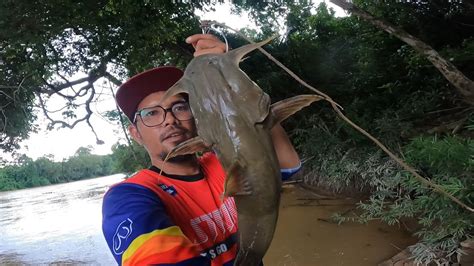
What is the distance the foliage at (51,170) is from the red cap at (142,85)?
142 feet

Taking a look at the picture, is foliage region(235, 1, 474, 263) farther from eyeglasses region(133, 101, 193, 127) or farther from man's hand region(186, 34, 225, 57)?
man's hand region(186, 34, 225, 57)

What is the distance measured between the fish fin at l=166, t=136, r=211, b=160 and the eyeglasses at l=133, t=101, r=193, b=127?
41 centimetres

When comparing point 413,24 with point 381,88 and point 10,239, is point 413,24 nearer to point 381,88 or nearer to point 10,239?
point 381,88

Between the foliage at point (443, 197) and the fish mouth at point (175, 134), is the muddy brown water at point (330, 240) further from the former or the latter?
the fish mouth at point (175, 134)

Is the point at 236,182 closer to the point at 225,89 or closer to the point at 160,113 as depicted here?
the point at 225,89

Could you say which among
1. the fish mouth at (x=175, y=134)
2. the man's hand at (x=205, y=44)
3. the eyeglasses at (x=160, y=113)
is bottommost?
the fish mouth at (x=175, y=134)

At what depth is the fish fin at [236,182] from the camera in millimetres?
966

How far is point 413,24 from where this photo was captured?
7.61 metres

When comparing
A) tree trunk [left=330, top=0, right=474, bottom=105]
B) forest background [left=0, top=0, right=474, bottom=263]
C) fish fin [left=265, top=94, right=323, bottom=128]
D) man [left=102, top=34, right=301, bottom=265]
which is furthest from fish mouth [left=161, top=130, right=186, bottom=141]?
tree trunk [left=330, top=0, right=474, bottom=105]

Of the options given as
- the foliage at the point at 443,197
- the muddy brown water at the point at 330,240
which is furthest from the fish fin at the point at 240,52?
the muddy brown water at the point at 330,240

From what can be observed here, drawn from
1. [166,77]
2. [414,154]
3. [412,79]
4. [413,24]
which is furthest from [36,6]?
[413,24]

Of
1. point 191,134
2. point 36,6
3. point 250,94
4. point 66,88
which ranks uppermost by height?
point 36,6

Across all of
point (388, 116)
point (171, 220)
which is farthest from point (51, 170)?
point (171, 220)

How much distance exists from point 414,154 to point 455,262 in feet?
3.67
